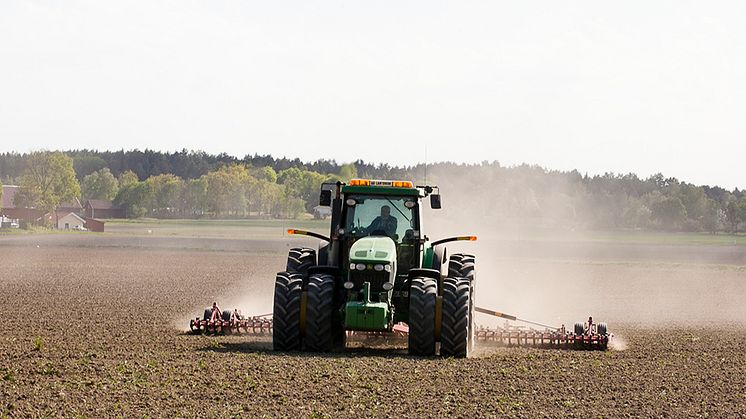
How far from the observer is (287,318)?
17.5 meters

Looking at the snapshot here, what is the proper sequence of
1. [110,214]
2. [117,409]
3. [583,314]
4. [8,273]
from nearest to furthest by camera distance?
[117,409], [583,314], [8,273], [110,214]

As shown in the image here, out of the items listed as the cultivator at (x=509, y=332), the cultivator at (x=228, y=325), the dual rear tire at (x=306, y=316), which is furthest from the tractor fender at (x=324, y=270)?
the cultivator at (x=228, y=325)

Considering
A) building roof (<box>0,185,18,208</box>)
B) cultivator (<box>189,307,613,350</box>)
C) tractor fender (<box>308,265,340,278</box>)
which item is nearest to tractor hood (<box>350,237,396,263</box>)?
tractor fender (<box>308,265,340,278</box>)

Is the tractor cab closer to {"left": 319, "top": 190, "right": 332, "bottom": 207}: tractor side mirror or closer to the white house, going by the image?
{"left": 319, "top": 190, "right": 332, "bottom": 207}: tractor side mirror

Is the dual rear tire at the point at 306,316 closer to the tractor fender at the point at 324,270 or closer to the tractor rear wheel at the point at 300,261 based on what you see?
the tractor fender at the point at 324,270

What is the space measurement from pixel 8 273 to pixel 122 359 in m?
27.0

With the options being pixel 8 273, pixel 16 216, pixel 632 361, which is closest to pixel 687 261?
pixel 8 273

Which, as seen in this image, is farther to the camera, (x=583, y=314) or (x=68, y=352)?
(x=583, y=314)

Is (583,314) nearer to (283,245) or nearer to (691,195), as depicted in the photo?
(283,245)

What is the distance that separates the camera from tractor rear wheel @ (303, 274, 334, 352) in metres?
17.4

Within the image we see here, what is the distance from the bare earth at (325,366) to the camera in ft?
41.9

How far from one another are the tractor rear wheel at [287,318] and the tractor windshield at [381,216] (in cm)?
188

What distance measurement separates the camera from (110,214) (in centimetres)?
16525

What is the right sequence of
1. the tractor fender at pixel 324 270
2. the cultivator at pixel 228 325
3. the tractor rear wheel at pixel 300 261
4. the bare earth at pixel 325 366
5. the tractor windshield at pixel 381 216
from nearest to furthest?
the bare earth at pixel 325 366 < the tractor fender at pixel 324 270 < the tractor windshield at pixel 381 216 < the tractor rear wheel at pixel 300 261 < the cultivator at pixel 228 325
